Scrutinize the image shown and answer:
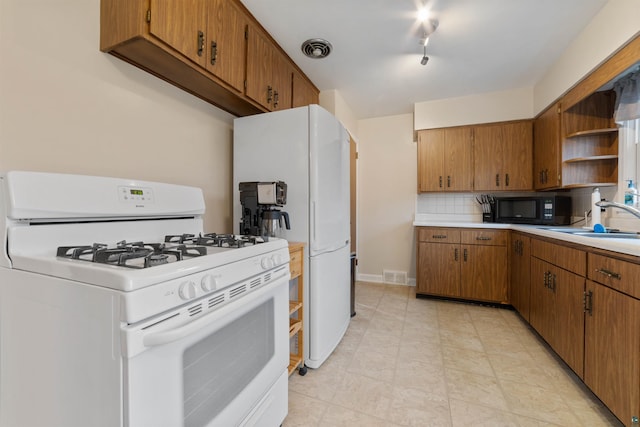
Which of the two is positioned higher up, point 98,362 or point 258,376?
point 98,362

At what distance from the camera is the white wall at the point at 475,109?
3.02m

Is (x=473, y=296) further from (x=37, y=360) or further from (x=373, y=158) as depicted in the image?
(x=37, y=360)

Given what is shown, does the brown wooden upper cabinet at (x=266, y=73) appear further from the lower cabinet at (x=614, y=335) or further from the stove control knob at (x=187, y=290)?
the lower cabinet at (x=614, y=335)

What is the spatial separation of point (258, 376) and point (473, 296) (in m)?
2.70

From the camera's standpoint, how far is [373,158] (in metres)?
3.94

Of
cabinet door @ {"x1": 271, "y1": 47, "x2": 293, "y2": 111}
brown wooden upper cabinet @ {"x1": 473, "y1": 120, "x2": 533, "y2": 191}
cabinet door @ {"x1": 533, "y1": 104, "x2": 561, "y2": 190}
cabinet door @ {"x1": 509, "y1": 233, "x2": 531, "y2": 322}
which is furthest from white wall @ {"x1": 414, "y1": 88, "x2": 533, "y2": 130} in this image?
cabinet door @ {"x1": 271, "y1": 47, "x2": 293, "y2": 111}

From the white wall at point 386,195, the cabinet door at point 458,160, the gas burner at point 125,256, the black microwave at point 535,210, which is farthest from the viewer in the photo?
the white wall at point 386,195

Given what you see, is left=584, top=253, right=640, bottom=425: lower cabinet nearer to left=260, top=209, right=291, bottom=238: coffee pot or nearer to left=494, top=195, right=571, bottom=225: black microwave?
left=494, top=195, right=571, bottom=225: black microwave

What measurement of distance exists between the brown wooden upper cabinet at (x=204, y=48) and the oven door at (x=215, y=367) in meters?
1.19

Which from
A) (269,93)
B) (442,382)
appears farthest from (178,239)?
(442,382)

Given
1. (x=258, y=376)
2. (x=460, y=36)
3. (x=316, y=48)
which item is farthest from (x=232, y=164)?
(x=460, y=36)

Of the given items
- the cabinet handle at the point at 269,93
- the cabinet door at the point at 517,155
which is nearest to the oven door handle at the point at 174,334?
the cabinet handle at the point at 269,93

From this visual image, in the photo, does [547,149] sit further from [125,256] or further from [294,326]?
[125,256]

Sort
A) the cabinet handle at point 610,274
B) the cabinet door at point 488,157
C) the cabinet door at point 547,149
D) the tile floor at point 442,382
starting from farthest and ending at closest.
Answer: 1. the cabinet door at point 488,157
2. the cabinet door at point 547,149
3. the tile floor at point 442,382
4. the cabinet handle at point 610,274
